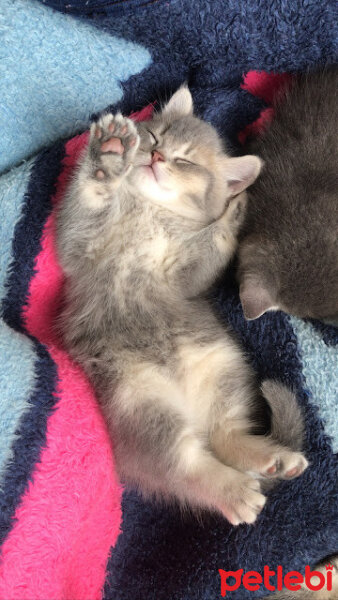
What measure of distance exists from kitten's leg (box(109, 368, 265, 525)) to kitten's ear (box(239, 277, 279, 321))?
11.2 inches

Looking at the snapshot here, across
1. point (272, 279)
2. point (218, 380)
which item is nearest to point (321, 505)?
point (218, 380)

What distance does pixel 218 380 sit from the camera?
1.44m

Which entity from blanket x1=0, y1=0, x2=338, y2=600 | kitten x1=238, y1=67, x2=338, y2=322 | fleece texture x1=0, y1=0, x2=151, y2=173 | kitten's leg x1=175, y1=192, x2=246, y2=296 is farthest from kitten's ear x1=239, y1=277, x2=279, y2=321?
fleece texture x1=0, y1=0, x2=151, y2=173

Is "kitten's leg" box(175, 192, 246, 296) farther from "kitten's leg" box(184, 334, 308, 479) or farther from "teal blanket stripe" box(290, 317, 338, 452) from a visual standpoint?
"teal blanket stripe" box(290, 317, 338, 452)

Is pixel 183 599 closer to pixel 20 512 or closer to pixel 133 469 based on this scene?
pixel 133 469

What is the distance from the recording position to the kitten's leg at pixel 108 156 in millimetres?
1363

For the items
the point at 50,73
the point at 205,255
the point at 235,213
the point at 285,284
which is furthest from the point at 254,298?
the point at 50,73

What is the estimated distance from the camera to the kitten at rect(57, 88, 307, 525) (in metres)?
1.31

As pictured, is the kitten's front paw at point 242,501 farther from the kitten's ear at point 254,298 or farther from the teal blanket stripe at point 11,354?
the teal blanket stripe at point 11,354

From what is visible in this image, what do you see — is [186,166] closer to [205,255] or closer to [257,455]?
[205,255]

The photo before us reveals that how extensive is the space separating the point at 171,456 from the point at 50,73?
1.18 metres

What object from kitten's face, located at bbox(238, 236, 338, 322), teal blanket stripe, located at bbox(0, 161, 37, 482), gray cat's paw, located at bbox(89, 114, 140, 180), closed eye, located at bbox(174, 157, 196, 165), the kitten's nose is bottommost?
teal blanket stripe, located at bbox(0, 161, 37, 482)

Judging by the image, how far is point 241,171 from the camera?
1.54 meters

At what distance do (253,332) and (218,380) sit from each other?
24cm
